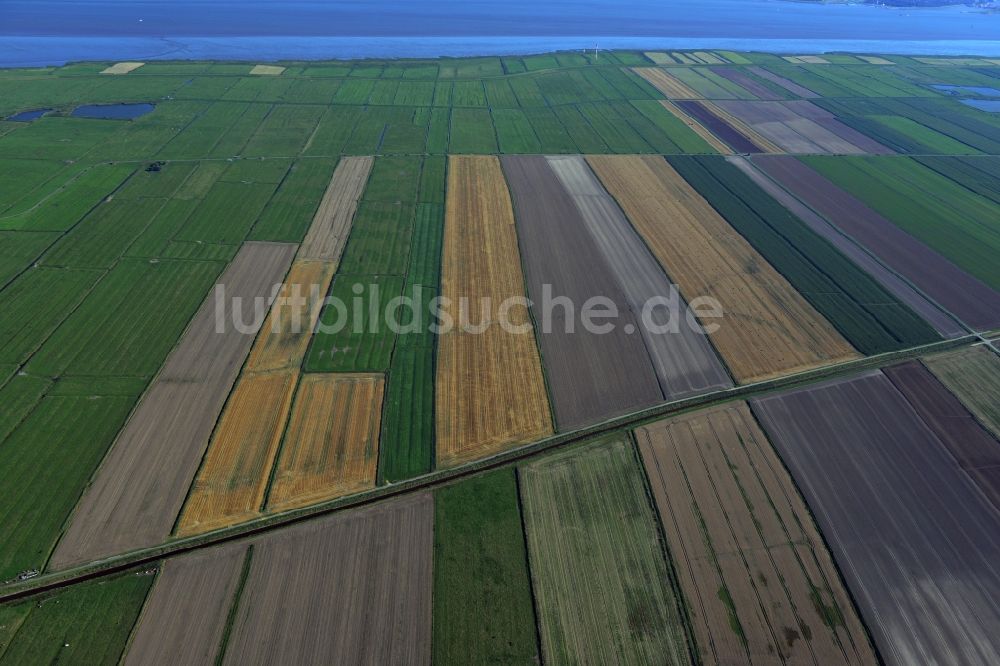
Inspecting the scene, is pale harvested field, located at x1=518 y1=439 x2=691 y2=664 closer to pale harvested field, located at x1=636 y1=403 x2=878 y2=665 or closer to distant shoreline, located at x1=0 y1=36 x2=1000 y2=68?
pale harvested field, located at x1=636 y1=403 x2=878 y2=665

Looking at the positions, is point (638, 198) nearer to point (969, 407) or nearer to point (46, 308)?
point (969, 407)

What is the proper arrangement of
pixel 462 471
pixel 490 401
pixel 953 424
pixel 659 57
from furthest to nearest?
pixel 659 57 → pixel 490 401 → pixel 953 424 → pixel 462 471

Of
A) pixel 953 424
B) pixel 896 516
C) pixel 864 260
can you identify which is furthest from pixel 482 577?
pixel 864 260

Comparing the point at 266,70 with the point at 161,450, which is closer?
the point at 161,450

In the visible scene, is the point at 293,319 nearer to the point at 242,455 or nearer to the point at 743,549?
the point at 242,455

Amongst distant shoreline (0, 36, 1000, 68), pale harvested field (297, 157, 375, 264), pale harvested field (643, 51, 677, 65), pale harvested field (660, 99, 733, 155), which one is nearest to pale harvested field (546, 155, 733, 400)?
pale harvested field (660, 99, 733, 155)
